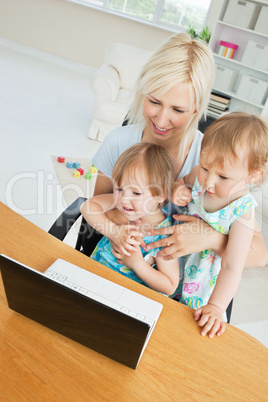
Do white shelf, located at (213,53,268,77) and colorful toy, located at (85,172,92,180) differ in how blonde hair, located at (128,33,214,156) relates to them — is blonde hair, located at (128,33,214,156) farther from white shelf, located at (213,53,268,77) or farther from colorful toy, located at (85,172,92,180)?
white shelf, located at (213,53,268,77)

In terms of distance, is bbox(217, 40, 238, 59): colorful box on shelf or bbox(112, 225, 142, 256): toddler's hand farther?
bbox(217, 40, 238, 59): colorful box on shelf

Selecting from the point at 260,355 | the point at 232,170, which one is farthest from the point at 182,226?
the point at 260,355

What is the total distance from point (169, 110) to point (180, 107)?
4 cm

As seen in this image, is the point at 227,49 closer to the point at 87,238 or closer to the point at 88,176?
the point at 88,176

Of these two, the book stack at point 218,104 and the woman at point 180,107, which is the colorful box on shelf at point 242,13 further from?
the woman at point 180,107

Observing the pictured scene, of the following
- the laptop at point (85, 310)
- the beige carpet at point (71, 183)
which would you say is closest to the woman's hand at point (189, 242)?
the laptop at point (85, 310)

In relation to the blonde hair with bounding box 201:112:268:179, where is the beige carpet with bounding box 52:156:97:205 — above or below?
below

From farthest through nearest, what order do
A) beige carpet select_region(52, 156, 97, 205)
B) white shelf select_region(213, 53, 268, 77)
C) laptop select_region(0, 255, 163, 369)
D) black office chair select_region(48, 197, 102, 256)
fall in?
white shelf select_region(213, 53, 268, 77) < beige carpet select_region(52, 156, 97, 205) < black office chair select_region(48, 197, 102, 256) < laptop select_region(0, 255, 163, 369)

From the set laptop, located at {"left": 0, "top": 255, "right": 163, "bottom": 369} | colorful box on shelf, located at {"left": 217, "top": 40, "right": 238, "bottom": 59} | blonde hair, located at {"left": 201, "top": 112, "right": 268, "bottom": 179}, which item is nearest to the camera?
laptop, located at {"left": 0, "top": 255, "right": 163, "bottom": 369}

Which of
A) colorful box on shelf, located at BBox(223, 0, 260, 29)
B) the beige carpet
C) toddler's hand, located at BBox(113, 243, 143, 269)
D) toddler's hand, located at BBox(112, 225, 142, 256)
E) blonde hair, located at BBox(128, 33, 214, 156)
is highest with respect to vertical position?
colorful box on shelf, located at BBox(223, 0, 260, 29)

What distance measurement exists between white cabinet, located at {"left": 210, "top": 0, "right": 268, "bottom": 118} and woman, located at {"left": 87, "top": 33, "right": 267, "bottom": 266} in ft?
9.97

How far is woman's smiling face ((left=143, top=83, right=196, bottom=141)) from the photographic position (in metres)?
1.12

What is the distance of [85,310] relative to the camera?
2.07ft

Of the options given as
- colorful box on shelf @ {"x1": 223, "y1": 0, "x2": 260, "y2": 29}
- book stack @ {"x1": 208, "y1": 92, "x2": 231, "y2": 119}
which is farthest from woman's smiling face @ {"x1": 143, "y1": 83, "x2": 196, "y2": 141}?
colorful box on shelf @ {"x1": 223, "y1": 0, "x2": 260, "y2": 29}
